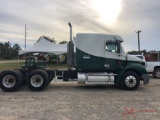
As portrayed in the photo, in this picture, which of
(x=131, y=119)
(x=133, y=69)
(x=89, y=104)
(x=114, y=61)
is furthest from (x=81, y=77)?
(x=131, y=119)

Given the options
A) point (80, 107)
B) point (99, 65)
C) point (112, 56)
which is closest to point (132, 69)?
point (112, 56)

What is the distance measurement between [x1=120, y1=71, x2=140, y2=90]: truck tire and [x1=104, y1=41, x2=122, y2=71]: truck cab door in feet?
2.42

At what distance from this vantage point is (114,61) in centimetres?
1223

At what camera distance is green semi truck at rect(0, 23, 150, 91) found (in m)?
11.9

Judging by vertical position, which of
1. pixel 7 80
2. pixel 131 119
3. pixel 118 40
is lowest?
pixel 131 119

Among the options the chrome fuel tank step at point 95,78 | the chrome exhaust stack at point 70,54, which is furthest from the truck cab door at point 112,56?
the chrome exhaust stack at point 70,54

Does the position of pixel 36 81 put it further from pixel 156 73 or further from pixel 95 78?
pixel 156 73

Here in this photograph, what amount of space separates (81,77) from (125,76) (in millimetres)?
2204

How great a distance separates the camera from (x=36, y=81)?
11609 mm

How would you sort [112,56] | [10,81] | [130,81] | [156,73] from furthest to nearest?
[156,73], [112,56], [130,81], [10,81]

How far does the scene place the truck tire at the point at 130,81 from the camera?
11766 millimetres

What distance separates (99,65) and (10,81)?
4.53m

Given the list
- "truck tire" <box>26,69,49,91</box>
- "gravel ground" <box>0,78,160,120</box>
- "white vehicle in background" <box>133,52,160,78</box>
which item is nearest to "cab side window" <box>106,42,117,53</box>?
"gravel ground" <box>0,78,160,120</box>

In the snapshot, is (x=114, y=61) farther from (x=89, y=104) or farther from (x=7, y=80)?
(x=7, y=80)
